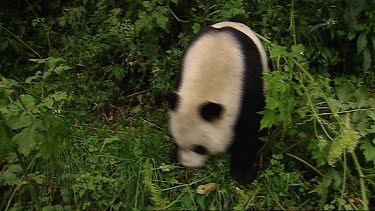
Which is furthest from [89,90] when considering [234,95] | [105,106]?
[234,95]

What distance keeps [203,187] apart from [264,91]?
2.45 ft

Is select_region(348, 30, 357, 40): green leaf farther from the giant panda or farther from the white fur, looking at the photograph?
the white fur

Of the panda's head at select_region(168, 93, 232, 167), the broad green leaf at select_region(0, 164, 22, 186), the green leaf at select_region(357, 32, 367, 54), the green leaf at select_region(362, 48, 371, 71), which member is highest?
the green leaf at select_region(357, 32, 367, 54)

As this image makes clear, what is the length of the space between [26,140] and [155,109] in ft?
5.98

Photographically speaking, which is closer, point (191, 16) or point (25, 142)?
point (25, 142)

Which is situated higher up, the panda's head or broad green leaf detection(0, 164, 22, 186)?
the panda's head

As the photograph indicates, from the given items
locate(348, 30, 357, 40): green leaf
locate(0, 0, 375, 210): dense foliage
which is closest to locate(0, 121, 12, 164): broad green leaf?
locate(0, 0, 375, 210): dense foliage

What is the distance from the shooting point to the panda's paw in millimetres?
3688

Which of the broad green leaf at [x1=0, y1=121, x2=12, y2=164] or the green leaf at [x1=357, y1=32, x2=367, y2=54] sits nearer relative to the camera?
the broad green leaf at [x1=0, y1=121, x2=12, y2=164]

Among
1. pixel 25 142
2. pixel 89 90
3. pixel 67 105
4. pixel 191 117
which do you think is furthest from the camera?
pixel 89 90

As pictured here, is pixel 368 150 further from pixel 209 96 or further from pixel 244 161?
pixel 209 96

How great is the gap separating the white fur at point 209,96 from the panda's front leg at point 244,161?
0.09 metres

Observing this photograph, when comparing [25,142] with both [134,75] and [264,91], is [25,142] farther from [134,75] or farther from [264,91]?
[134,75]

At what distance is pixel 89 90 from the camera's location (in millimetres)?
4863
